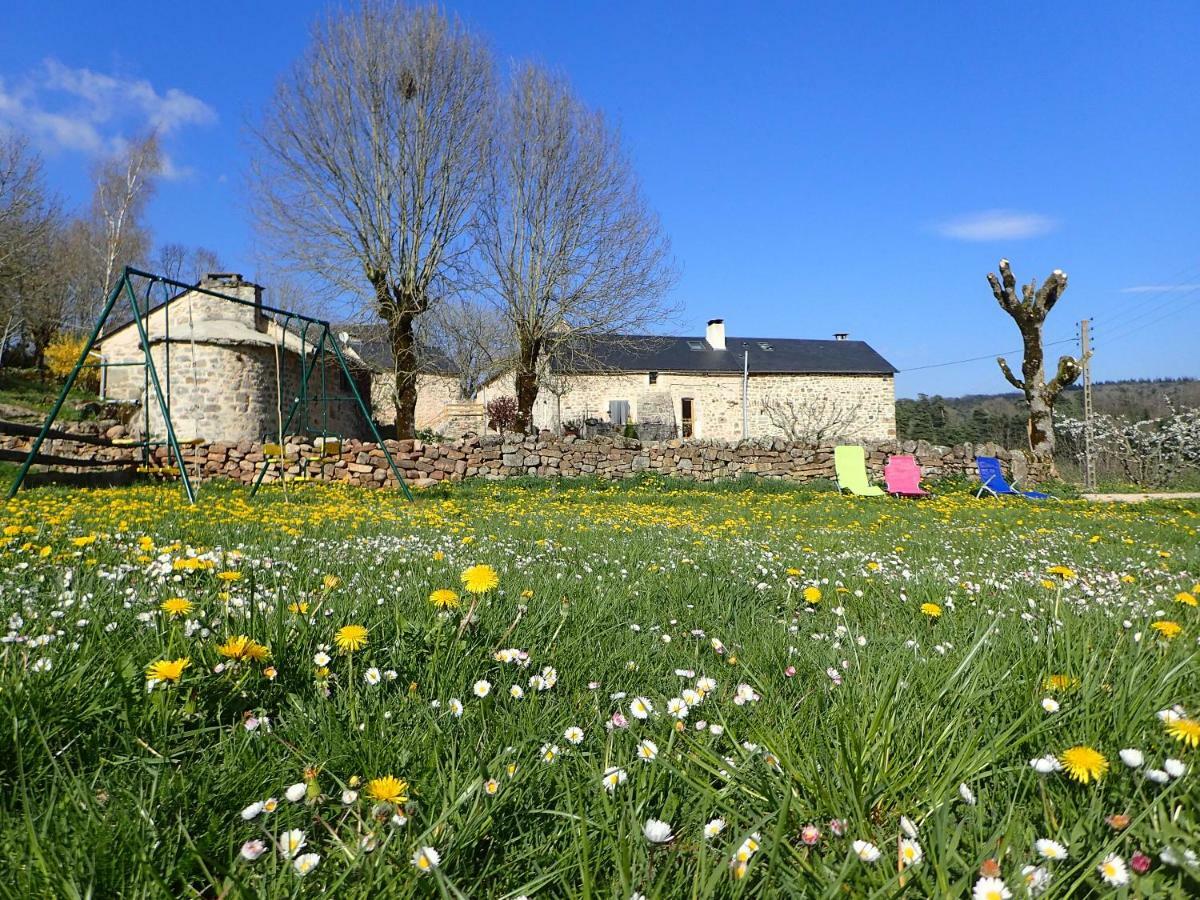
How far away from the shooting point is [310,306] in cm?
1942

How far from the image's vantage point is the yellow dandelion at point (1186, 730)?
3.93 ft

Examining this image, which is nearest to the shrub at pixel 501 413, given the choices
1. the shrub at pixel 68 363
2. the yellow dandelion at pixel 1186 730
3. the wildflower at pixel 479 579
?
the shrub at pixel 68 363

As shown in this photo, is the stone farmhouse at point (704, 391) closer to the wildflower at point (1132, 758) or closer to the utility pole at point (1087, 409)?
the utility pole at point (1087, 409)

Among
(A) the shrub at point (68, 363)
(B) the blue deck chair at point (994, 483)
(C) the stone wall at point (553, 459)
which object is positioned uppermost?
(A) the shrub at point (68, 363)

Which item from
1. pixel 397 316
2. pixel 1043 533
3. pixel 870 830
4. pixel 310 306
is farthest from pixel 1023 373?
pixel 870 830

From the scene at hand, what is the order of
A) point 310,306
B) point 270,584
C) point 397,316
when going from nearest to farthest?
1. point 270,584
2. point 397,316
3. point 310,306

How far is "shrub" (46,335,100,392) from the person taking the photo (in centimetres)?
2478

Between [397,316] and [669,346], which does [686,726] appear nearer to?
[397,316]

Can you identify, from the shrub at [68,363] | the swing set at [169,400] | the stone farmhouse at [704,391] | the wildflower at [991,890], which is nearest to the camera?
the wildflower at [991,890]

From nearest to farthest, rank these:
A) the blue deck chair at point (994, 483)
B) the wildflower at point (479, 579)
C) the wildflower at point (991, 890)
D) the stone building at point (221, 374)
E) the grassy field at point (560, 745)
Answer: the wildflower at point (991, 890) → the grassy field at point (560, 745) → the wildflower at point (479, 579) → the blue deck chair at point (994, 483) → the stone building at point (221, 374)

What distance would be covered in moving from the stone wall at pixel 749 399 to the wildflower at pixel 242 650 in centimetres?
3017

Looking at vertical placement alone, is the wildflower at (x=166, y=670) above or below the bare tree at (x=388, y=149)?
below

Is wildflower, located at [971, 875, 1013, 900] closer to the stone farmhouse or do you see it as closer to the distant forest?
the stone farmhouse

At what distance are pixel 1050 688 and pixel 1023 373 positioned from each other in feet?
67.3
